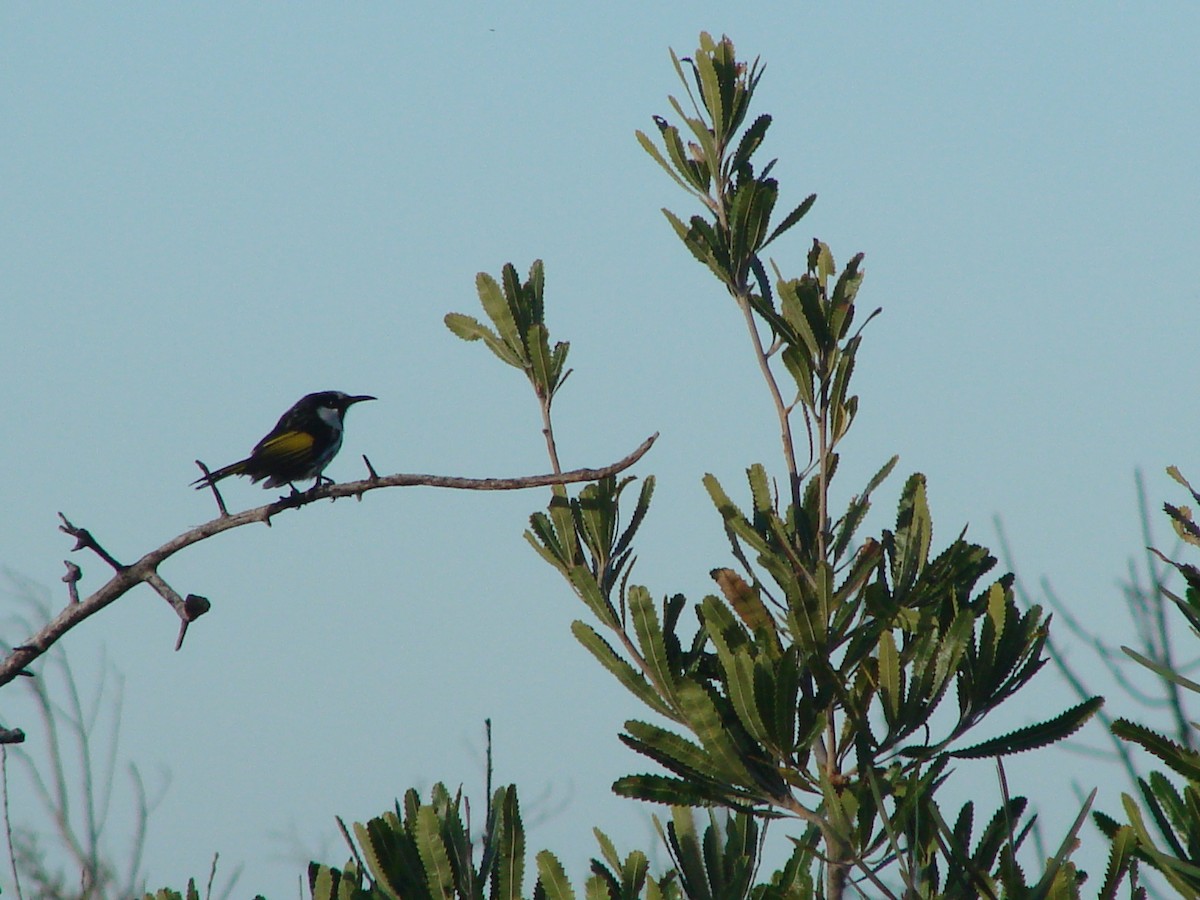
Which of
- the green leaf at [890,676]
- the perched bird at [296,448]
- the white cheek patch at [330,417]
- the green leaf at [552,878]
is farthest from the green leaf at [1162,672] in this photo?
the white cheek patch at [330,417]

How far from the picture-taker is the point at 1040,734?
12.3 ft

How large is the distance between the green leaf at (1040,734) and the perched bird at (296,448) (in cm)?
477

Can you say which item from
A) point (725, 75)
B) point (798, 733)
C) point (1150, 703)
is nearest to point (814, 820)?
point (798, 733)

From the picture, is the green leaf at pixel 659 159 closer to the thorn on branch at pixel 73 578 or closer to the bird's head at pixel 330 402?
the thorn on branch at pixel 73 578

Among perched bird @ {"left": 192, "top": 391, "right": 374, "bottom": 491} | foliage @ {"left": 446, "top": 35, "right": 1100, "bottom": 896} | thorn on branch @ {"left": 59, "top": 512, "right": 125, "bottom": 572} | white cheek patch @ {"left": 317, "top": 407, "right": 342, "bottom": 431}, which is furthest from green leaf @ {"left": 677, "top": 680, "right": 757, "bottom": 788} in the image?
white cheek patch @ {"left": 317, "top": 407, "right": 342, "bottom": 431}

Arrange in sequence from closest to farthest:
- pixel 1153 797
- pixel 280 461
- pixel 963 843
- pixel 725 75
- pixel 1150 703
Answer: pixel 1153 797 < pixel 963 843 < pixel 1150 703 < pixel 725 75 < pixel 280 461

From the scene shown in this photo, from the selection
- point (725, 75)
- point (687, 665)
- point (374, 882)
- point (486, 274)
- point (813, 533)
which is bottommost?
point (374, 882)

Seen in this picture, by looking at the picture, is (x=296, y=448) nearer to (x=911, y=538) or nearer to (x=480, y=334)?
(x=480, y=334)

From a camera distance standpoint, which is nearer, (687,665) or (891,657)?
(891,657)

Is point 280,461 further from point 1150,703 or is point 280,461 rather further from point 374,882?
point 1150,703

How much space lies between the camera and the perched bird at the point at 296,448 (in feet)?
25.9

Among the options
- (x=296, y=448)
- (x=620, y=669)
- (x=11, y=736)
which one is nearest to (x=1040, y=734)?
(x=620, y=669)

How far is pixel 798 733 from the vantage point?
11.9ft

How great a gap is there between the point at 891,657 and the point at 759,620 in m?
0.40
